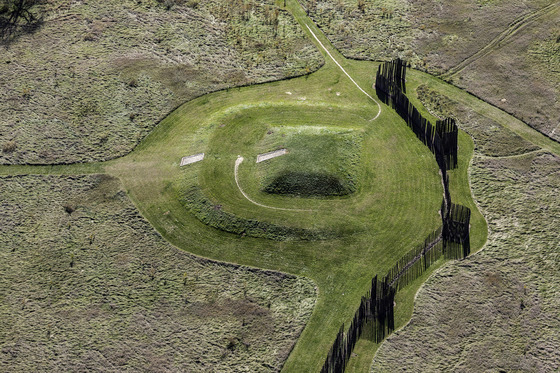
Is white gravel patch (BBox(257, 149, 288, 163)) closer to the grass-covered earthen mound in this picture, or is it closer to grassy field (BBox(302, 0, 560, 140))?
the grass-covered earthen mound

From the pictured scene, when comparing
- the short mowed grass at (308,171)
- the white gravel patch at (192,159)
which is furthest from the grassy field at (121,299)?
the white gravel patch at (192,159)

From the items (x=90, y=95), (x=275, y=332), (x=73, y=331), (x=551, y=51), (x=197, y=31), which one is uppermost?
(x=551, y=51)

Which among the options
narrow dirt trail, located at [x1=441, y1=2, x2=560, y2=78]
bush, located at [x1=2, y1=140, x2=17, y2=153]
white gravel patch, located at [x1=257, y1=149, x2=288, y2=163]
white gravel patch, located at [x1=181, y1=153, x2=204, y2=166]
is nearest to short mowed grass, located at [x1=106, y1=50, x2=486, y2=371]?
white gravel patch, located at [x1=181, y1=153, x2=204, y2=166]

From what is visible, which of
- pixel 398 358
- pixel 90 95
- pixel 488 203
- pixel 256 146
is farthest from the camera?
pixel 90 95

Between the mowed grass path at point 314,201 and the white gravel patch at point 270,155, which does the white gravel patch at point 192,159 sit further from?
the white gravel patch at point 270,155

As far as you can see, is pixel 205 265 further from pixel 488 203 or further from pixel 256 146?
pixel 488 203

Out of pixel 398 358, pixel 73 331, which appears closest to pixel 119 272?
pixel 73 331

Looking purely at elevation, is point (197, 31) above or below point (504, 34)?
below

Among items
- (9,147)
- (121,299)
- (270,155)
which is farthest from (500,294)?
(9,147)
